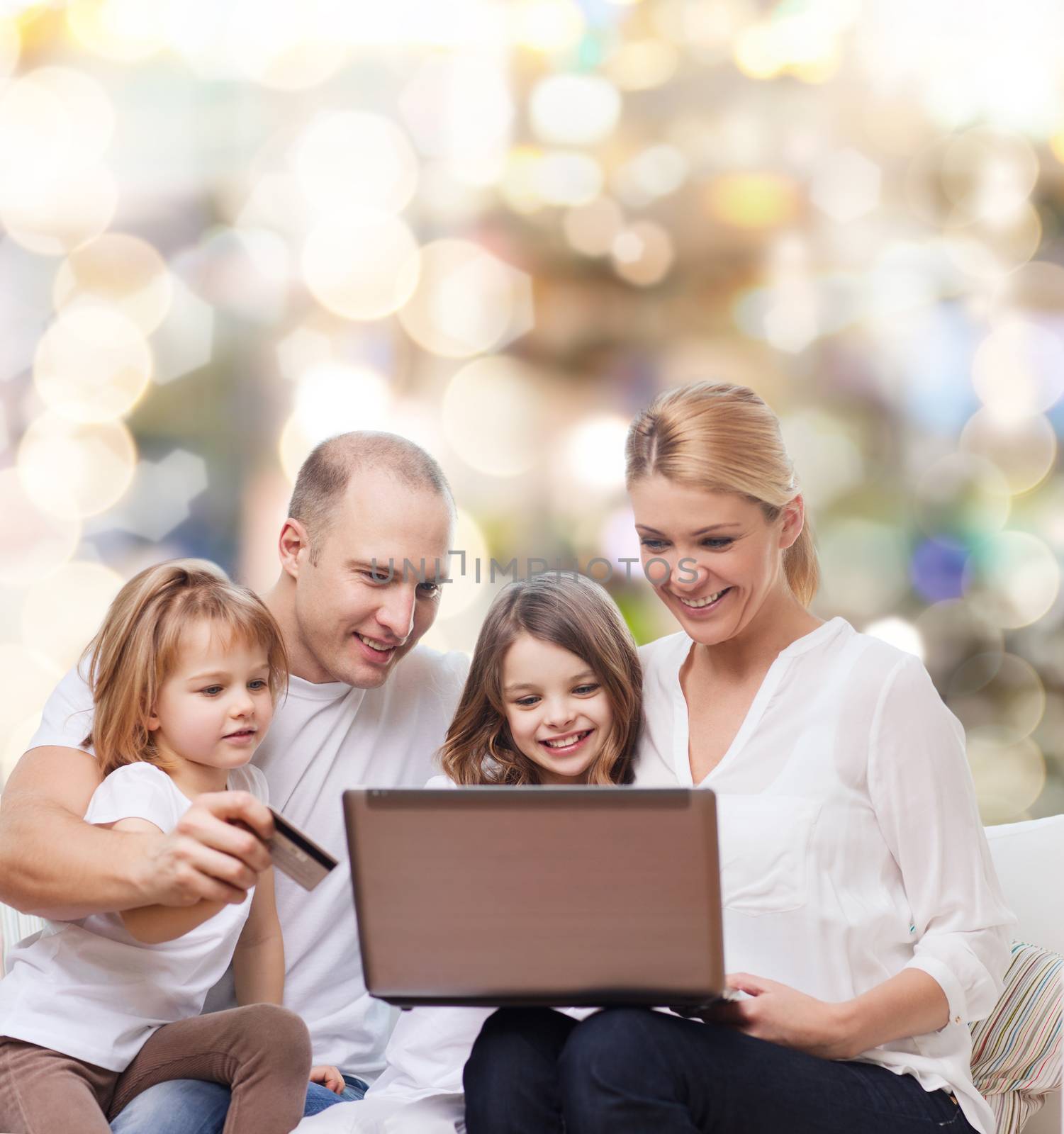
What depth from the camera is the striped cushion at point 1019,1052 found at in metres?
1.30

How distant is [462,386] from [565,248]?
0.28 m

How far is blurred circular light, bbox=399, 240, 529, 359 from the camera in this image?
2.07m

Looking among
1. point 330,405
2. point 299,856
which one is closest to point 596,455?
point 330,405

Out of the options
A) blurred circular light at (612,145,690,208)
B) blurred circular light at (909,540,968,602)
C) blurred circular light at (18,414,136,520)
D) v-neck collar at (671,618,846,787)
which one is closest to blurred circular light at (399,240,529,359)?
blurred circular light at (612,145,690,208)

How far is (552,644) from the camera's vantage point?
140 cm

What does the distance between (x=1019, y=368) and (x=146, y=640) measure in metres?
1.42

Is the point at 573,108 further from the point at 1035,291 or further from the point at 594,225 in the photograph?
the point at 1035,291

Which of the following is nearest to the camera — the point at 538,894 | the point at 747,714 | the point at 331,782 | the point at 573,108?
the point at 538,894

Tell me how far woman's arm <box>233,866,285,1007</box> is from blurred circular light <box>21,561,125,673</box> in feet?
2.71

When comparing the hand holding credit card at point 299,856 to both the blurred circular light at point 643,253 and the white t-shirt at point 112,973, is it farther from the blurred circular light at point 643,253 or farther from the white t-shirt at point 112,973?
the blurred circular light at point 643,253

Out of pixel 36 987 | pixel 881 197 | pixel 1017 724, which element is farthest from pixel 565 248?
pixel 36 987

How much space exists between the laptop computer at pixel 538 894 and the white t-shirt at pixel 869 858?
0.71 feet

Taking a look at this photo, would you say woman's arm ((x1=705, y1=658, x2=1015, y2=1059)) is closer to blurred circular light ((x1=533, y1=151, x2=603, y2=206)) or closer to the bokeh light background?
the bokeh light background

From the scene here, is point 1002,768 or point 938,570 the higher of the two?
point 938,570
